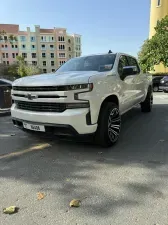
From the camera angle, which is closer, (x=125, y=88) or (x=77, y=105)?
(x=77, y=105)

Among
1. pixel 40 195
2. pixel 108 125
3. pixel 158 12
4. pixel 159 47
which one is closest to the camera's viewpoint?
pixel 40 195

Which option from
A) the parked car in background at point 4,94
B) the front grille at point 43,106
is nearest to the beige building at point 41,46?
the parked car in background at point 4,94

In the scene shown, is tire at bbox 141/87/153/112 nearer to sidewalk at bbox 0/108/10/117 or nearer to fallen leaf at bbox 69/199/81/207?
sidewalk at bbox 0/108/10/117

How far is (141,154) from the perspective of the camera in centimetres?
356

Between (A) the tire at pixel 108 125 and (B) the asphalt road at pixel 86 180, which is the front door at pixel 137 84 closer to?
(B) the asphalt road at pixel 86 180

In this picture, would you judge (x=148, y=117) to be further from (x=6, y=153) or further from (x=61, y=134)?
(x=6, y=153)

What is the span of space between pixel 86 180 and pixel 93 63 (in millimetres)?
2829

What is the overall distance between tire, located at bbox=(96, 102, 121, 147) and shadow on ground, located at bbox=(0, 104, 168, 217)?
Result: 0.18 meters

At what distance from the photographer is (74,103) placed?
3.28 m

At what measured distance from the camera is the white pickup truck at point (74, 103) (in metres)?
3.26

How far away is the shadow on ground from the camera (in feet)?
7.94

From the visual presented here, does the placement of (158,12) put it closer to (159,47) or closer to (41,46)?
(159,47)

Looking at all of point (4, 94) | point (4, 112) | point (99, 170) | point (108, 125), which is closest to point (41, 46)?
point (4, 94)

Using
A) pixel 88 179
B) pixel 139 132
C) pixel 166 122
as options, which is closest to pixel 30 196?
pixel 88 179
